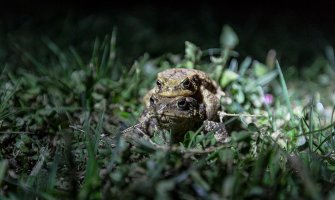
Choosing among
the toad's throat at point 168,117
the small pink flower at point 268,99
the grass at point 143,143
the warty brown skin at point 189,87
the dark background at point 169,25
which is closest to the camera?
the grass at point 143,143

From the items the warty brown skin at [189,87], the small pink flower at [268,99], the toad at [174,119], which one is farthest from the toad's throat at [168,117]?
the small pink flower at [268,99]

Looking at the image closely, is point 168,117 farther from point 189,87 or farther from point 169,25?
point 169,25

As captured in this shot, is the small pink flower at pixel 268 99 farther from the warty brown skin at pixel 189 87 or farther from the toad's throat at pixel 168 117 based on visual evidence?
the toad's throat at pixel 168 117

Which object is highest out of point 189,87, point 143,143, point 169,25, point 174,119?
point 169,25

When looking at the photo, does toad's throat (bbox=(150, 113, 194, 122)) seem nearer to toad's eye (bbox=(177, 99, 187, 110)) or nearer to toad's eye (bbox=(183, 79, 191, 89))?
toad's eye (bbox=(177, 99, 187, 110))

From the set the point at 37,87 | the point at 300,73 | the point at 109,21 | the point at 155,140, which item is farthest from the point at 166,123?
the point at 109,21

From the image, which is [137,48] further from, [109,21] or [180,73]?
[180,73]

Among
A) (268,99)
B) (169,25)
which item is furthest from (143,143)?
(169,25)
